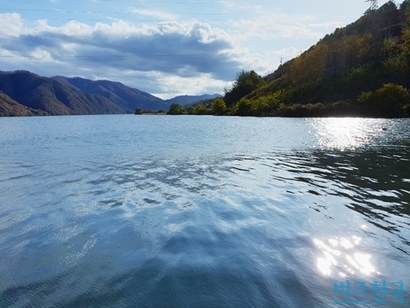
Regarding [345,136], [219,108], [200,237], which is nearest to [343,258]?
[200,237]

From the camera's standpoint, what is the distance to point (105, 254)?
28.6 feet

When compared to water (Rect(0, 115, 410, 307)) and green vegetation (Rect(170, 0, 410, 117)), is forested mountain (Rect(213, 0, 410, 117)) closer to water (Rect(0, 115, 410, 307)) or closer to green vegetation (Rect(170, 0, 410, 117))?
green vegetation (Rect(170, 0, 410, 117))

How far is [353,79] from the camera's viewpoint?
130m

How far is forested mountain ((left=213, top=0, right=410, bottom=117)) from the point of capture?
100 meters

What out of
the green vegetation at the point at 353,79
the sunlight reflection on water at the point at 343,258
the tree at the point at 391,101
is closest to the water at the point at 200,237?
the sunlight reflection on water at the point at 343,258

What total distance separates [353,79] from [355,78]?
0.83m

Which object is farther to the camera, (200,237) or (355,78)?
(355,78)

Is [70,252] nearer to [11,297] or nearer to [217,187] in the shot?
[11,297]

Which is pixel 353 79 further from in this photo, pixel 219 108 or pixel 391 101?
pixel 219 108

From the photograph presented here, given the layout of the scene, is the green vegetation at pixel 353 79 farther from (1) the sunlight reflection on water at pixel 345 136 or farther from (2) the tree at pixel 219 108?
(1) the sunlight reflection on water at pixel 345 136

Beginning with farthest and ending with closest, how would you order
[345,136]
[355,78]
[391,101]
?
[355,78], [391,101], [345,136]

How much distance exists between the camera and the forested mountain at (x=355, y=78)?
3944 inches

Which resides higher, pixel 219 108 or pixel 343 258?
pixel 219 108

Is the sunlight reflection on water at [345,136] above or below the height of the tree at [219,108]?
below
